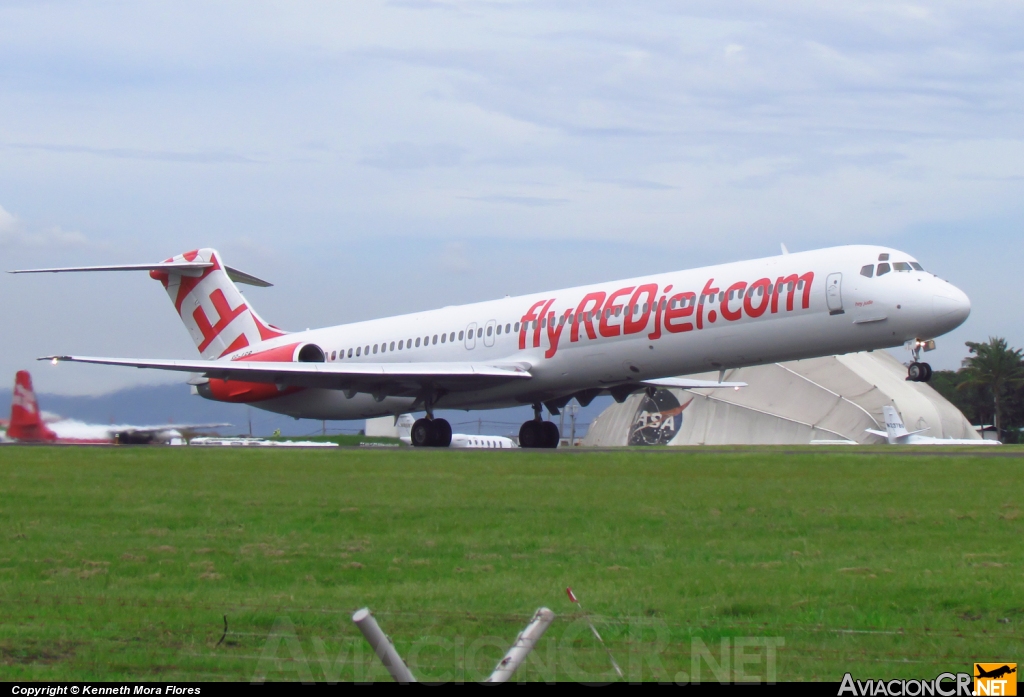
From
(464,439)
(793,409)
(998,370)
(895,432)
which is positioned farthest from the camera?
(998,370)

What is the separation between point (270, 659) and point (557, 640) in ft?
5.48

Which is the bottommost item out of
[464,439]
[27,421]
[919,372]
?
[27,421]

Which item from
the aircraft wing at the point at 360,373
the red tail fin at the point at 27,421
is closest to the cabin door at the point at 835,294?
the aircraft wing at the point at 360,373

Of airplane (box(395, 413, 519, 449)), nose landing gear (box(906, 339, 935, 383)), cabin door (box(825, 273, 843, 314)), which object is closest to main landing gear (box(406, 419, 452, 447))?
cabin door (box(825, 273, 843, 314))

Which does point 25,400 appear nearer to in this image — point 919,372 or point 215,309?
point 215,309

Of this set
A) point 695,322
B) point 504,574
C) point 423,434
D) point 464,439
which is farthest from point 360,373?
point 464,439

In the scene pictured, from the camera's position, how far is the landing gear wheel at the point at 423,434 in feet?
111

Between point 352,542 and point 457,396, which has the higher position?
point 457,396

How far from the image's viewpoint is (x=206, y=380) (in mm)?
38500

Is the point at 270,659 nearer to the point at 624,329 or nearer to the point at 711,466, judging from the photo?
the point at 711,466

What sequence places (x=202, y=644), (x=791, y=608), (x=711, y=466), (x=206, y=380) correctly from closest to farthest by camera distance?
(x=202, y=644) < (x=791, y=608) < (x=711, y=466) < (x=206, y=380)

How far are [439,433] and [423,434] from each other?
0.43 metres

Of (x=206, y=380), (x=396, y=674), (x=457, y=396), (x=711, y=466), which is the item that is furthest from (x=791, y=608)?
(x=206, y=380)

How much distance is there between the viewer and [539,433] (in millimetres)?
35125
